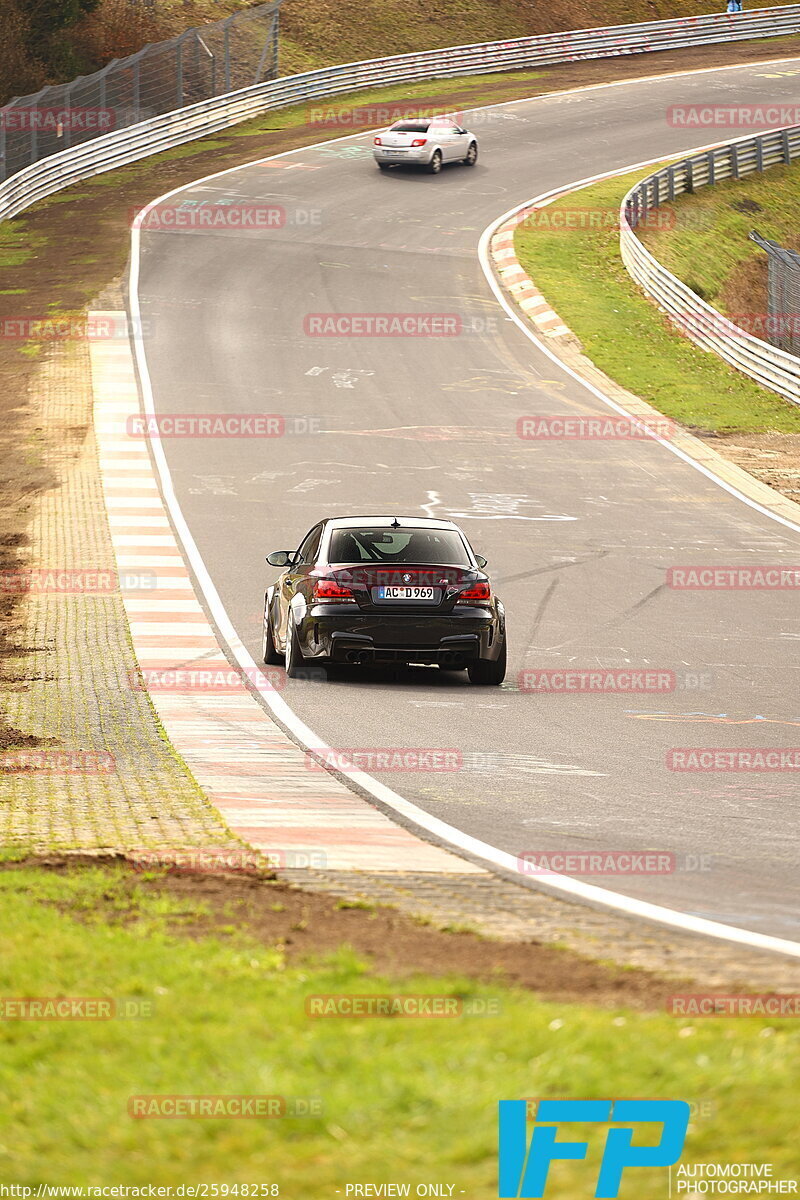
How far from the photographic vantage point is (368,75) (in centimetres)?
6159

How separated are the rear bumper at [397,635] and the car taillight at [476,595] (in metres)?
0.11

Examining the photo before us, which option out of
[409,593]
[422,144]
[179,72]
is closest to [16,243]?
[422,144]

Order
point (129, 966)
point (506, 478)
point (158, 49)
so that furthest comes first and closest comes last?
point (158, 49)
point (506, 478)
point (129, 966)

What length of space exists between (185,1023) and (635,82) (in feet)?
213

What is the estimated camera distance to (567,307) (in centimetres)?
3912

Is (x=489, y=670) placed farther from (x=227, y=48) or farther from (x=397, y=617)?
(x=227, y=48)

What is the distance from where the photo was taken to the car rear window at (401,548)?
14898 millimetres

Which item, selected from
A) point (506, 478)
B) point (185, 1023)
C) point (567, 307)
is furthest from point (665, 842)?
point (567, 307)

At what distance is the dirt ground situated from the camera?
18.6 ft

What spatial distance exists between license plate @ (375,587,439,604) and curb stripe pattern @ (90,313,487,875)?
1.62 metres

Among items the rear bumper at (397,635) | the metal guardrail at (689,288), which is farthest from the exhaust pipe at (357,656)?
the metal guardrail at (689,288)

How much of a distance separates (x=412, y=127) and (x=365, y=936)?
157 feet

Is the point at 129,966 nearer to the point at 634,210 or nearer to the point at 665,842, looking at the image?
the point at 665,842

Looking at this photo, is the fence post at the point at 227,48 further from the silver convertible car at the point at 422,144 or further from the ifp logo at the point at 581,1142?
the ifp logo at the point at 581,1142
